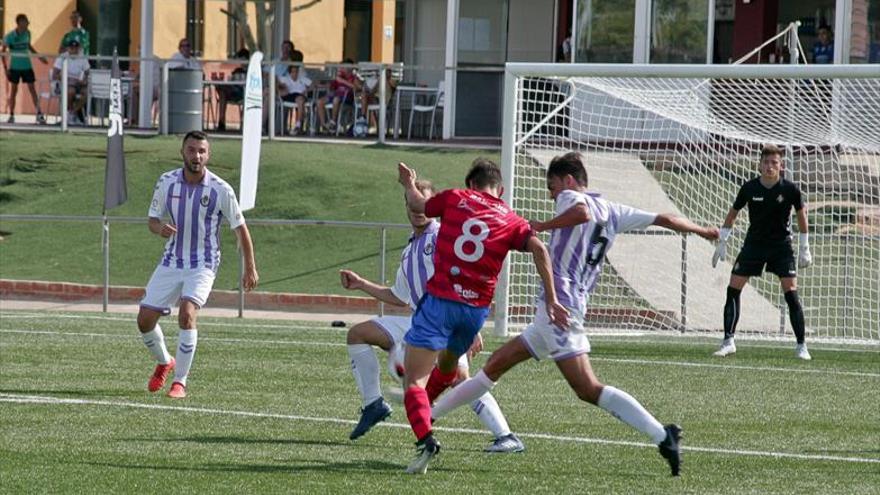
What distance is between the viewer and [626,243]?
2194cm

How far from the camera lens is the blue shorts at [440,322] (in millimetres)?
9227

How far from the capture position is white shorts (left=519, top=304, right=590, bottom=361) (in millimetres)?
9422

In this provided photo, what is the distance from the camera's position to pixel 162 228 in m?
12.5

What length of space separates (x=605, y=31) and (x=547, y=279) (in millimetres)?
22880

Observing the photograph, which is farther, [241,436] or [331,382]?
[331,382]

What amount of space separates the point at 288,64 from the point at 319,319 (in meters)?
8.82

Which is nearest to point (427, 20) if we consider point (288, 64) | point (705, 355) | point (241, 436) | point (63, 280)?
point (288, 64)

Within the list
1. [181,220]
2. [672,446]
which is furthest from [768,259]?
[672,446]

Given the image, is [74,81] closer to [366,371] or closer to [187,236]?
[187,236]

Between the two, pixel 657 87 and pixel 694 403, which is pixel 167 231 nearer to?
pixel 694 403

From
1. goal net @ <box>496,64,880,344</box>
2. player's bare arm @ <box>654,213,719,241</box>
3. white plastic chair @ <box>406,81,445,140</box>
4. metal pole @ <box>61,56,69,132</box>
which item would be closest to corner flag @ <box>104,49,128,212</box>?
goal net @ <box>496,64,880,344</box>

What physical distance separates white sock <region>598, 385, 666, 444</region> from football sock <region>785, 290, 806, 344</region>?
7.17 m

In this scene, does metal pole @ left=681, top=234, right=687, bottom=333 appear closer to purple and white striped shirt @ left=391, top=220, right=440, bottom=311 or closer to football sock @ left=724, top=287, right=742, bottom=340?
football sock @ left=724, top=287, right=742, bottom=340

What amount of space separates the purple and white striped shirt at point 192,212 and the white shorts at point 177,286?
0.05 meters
